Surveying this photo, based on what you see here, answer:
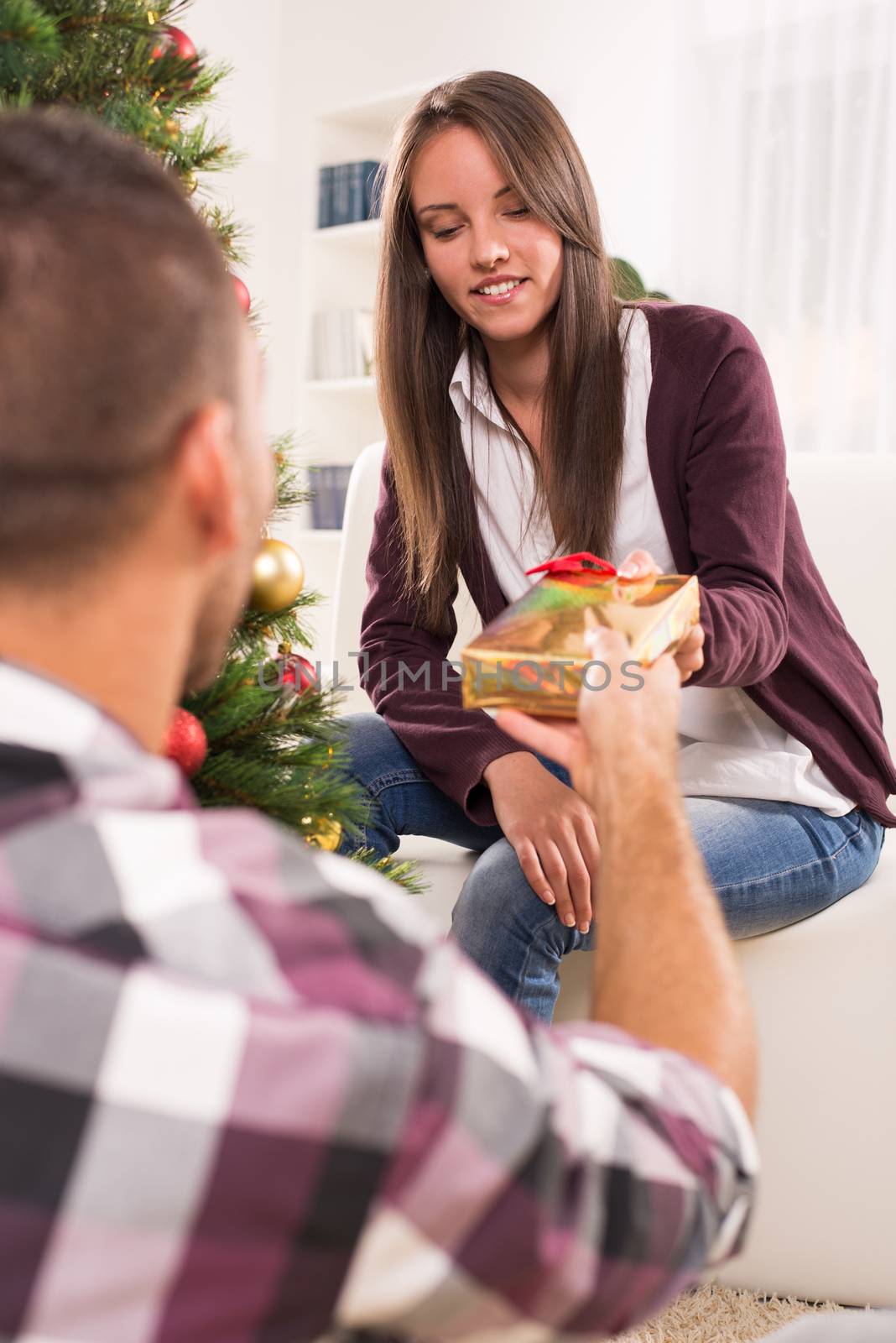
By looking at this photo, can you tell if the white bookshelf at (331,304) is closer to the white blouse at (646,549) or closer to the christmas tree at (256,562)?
the white blouse at (646,549)

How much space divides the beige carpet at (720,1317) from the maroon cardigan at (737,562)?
1.74 ft

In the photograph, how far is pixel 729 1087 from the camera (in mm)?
558

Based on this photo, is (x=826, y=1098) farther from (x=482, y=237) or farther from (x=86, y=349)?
(x=86, y=349)

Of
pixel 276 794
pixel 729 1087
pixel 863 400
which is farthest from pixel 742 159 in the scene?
pixel 729 1087

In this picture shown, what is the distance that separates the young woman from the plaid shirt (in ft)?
2.60

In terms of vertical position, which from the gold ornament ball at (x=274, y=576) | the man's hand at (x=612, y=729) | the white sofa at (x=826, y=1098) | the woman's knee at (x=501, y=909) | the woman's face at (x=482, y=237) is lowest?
the white sofa at (x=826, y=1098)

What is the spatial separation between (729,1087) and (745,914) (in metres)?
0.77

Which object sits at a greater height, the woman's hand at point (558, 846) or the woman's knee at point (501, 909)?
the woman's hand at point (558, 846)

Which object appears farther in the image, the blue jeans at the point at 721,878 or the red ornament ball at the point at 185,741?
the blue jeans at the point at 721,878

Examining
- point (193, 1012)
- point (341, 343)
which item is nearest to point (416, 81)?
point (341, 343)

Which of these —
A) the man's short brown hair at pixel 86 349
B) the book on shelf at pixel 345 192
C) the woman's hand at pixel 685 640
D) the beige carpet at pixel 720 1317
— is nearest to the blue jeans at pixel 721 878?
the woman's hand at pixel 685 640

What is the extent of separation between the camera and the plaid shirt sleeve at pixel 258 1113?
39 cm

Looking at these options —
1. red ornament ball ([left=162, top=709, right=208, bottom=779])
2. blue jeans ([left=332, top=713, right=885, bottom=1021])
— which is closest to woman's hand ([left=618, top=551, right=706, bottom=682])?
blue jeans ([left=332, top=713, right=885, bottom=1021])

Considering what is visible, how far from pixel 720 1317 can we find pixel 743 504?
33.2 inches
